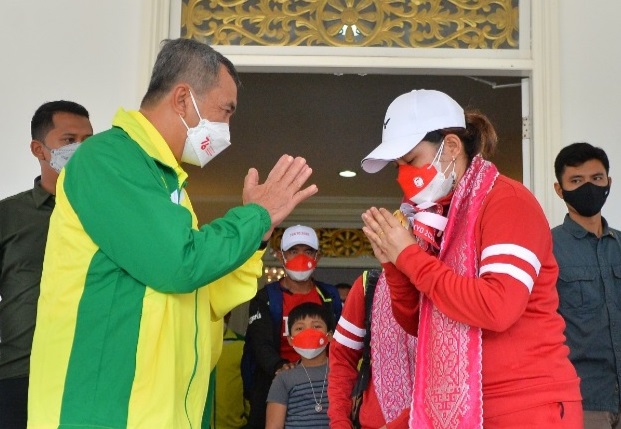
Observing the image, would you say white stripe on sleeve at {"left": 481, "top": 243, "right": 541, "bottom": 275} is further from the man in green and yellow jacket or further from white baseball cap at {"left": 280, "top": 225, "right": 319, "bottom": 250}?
white baseball cap at {"left": 280, "top": 225, "right": 319, "bottom": 250}

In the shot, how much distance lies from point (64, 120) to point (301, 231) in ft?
5.94

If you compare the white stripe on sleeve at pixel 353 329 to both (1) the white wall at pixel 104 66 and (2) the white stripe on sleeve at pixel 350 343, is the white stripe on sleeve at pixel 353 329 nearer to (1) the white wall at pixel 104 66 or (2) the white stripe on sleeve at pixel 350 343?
(2) the white stripe on sleeve at pixel 350 343

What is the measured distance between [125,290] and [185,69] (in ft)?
1.98

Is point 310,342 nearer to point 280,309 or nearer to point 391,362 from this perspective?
point 280,309

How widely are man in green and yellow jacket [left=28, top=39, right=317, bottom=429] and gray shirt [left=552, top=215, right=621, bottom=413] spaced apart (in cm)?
159

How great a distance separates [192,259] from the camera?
196cm

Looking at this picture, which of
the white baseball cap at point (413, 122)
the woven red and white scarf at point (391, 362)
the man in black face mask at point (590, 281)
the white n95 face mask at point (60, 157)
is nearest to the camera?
the white baseball cap at point (413, 122)

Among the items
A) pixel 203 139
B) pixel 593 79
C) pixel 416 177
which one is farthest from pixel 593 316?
pixel 203 139

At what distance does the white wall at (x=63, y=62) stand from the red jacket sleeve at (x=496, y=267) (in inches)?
81.9

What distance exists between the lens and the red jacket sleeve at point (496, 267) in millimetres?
2080

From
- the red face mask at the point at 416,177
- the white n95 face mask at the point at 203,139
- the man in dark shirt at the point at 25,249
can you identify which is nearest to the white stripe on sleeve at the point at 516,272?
the red face mask at the point at 416,177

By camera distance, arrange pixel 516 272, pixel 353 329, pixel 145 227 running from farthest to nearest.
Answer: pixel 353 329
pixel 516 272
pixel 145 227

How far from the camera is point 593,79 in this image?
12.9 feet

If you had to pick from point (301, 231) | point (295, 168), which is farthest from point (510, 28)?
point (295, 168)
